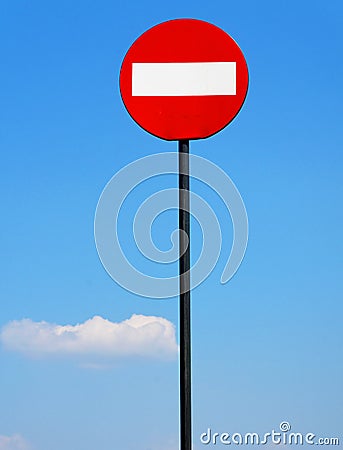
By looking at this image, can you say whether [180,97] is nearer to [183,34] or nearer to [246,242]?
[183,34]

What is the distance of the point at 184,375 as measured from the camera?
214cm

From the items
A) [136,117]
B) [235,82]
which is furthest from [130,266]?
[235,82]

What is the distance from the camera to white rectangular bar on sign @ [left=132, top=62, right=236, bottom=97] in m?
2.23

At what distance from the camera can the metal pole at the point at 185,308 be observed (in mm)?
2123

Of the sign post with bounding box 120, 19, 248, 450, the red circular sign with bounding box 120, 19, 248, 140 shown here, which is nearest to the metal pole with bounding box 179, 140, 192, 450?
the sign post with bounding box 120, 19, 248, 450

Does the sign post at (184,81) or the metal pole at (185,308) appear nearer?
the metal pole at (185,308)

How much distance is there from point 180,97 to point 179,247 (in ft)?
1.72

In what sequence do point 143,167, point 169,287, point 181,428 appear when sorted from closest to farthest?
point 181,428 → point 169,287 → point 143,167

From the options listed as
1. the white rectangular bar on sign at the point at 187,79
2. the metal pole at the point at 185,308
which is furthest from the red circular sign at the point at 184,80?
the metal pole at the point at 185,308

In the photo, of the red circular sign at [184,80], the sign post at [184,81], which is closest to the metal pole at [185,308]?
the sign post at [184,81]

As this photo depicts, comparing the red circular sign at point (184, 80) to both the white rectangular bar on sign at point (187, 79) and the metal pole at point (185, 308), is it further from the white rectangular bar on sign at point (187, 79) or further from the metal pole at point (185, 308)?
the metal pole at point (185, 308)

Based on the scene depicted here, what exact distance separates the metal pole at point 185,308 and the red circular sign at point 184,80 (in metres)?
0.12

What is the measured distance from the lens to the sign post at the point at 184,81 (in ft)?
7.30

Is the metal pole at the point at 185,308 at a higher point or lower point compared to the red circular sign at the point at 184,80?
lower
